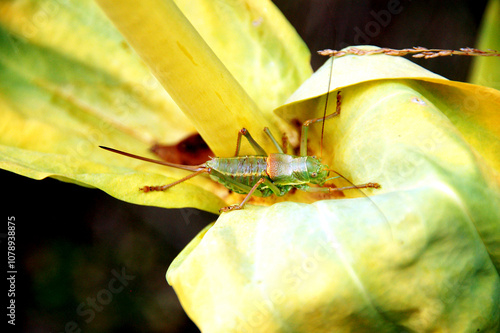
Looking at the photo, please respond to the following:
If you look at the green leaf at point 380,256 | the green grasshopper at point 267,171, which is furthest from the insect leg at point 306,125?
the green leaf at point 380,256

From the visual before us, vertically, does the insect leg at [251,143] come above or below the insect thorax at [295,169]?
above

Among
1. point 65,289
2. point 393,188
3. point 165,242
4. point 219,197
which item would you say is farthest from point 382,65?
point 65,289

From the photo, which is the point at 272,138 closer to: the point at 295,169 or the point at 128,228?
the point at 295,169

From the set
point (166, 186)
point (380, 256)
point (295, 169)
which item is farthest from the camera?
point (295, 169)

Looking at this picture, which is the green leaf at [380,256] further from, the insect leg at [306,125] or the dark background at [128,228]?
the dark background at [128,228]

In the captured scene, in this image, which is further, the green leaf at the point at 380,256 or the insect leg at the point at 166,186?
the insect leg at the point at 166,186

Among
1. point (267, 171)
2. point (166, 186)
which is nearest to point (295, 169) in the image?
point (267, 171)

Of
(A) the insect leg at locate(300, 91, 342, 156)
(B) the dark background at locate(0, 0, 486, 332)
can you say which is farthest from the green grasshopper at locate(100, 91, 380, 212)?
(B) the dark background at locate(0, 0, 486, 332)
